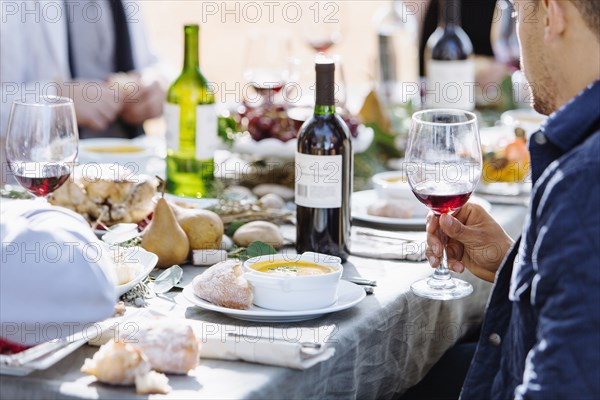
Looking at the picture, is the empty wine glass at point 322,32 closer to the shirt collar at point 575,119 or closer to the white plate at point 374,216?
the white plate at point 374,216

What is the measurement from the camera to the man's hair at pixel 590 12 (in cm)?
107

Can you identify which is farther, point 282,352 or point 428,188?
point 428,188

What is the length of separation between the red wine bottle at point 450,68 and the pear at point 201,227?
3.82 feet

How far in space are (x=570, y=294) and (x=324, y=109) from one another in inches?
27.0

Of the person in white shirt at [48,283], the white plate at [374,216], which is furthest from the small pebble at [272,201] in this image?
the person in white shirt at [48,283]

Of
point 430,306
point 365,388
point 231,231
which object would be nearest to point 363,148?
point 231,231

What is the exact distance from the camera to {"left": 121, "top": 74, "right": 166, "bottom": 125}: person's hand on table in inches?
113

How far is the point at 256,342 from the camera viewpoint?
3.74ft

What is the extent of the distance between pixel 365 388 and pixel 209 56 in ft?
25.3

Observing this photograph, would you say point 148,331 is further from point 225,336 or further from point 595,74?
point 595,74

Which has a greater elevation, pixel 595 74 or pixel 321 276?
pixel 595 74

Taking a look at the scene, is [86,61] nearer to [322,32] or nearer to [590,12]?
[322,32]

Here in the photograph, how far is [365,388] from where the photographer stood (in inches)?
53.0

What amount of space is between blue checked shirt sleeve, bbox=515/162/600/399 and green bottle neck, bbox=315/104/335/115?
61cm
